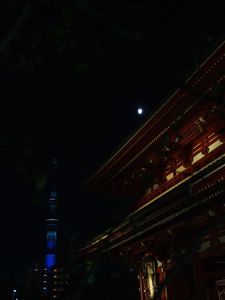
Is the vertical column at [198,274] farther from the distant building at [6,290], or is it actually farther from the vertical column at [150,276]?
the distant building at [6,290]

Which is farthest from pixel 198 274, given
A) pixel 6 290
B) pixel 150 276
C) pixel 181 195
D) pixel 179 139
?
pixel 6 290

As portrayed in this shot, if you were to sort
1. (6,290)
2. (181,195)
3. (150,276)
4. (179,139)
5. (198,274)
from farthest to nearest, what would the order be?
1. (6,290)
2. (150,276)
3. (179,139)
4. (198,274)
5. (181,195)

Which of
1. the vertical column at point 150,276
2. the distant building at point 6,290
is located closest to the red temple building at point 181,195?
the vertical column at point 150,276

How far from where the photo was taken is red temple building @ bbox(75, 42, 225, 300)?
773 centimetres

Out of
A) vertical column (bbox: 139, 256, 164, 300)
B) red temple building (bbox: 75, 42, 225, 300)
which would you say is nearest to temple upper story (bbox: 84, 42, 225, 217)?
red temple building (bbox: 75, 42, 225, 300)

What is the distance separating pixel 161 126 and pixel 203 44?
652 centimetres

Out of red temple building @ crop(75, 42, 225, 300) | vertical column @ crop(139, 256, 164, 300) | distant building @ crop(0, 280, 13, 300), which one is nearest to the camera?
red temple building @ crop(75, 42, 225, 300)

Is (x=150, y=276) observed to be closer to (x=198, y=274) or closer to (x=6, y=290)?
(x=198, y=274)

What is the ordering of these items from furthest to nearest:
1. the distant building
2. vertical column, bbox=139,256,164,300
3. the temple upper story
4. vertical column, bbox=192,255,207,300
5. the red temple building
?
the distant building < vertical column, bbox=139,256,164,300 < vertical column, bbox=192,255,207,300 < the temple upper story < the red temple building

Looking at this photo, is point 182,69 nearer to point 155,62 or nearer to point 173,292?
point 155,62

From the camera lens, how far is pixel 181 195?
829 cm

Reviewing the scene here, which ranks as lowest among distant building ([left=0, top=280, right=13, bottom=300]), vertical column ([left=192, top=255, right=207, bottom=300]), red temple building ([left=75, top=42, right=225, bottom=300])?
vertical column ([left=192, top=255, right=207, bottom=300])

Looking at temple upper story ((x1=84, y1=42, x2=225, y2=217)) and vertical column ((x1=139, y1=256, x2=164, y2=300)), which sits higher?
temple upper story ((x1=84, y1=42, x2=225, y2=217))

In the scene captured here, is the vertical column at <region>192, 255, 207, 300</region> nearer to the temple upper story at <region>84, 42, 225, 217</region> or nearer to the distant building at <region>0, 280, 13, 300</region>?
the temple upper story at <region>84, 42, 225, 217</region>
